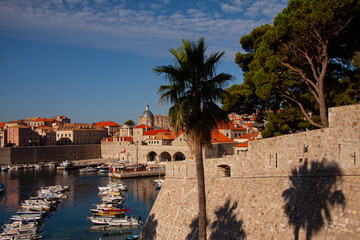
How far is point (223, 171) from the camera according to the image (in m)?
15.3

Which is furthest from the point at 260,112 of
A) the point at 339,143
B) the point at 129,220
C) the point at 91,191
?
the point at 91,191

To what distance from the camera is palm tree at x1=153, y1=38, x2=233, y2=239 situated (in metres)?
8.98

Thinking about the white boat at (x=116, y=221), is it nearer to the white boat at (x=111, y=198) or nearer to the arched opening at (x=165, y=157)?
the white boat at (x=111, y=198)

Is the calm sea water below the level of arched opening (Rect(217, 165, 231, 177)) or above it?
below

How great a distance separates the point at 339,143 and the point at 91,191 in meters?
43.3

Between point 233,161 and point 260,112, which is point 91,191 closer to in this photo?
point 260,112

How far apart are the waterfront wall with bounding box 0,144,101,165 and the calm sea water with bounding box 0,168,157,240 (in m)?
26.7

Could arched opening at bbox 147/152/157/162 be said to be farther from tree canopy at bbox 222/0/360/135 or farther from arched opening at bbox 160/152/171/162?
tree canopy at bbox 222/0/360/135

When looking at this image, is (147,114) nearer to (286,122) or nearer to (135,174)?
(135,174)

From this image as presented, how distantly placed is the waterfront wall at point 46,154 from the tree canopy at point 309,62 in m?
83.9

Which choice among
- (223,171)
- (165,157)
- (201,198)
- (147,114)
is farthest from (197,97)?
(147,114)

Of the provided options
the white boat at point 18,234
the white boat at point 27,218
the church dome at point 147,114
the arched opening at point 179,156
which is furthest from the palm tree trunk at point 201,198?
the church dome at point 147,114

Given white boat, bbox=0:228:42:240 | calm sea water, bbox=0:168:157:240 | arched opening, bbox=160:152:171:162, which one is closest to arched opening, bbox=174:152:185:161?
arched opening, bbox=160:152:171:162

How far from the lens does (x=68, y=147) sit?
98375mm
